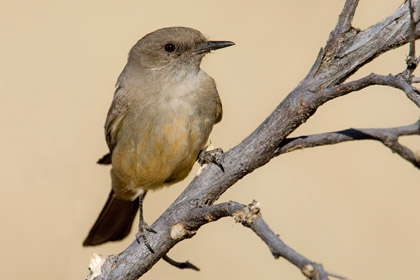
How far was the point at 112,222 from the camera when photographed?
588 cm

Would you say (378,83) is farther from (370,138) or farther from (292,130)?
(292,130)

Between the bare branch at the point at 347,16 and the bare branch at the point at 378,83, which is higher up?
the bare branch at the point at 347,16

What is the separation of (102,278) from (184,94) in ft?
5.62

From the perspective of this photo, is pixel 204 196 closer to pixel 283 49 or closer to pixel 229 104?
pixel 229 104

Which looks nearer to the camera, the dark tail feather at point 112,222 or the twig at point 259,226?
the twig at point 259,226

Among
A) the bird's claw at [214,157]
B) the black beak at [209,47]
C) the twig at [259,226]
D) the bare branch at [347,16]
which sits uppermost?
the black beak at [209,47]

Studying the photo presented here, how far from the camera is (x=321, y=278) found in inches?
90.6

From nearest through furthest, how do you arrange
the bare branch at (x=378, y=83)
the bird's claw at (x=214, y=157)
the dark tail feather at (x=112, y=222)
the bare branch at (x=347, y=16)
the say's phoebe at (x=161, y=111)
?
1. the bare branch at (x=378, y=83)
2. the bare branch at (x=347, y=16)
3. the bird's claw at (x=214, y=157)
4. the say's phoebe at (x=161, y=111)
5. the dark tail feather at (x=112, y=222)

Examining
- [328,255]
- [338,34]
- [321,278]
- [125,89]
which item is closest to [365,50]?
[338,34]

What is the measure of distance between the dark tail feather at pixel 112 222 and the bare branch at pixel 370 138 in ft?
8.74

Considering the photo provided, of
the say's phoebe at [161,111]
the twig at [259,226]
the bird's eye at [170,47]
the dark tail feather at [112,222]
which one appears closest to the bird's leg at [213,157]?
the say's phoebe at [161,111]

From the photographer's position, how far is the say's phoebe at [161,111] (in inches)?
192

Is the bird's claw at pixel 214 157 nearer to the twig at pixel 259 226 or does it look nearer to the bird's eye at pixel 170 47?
the twig at pixel 259 226

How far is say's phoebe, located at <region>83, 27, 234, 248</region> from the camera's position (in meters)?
4.89
